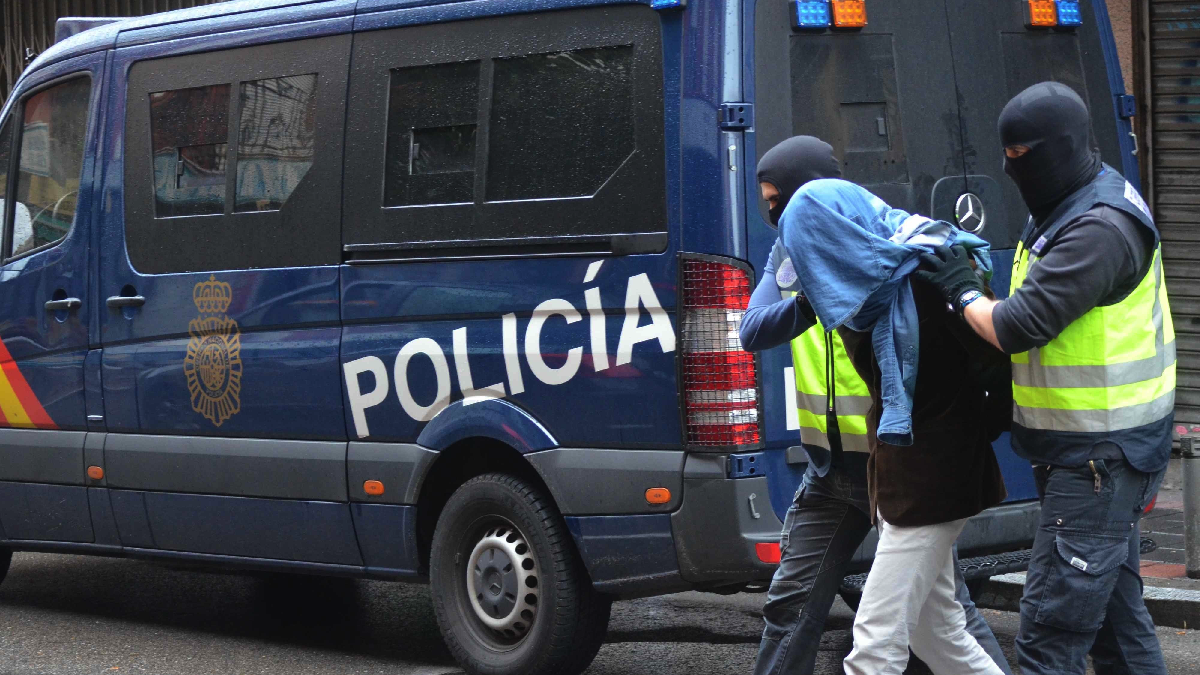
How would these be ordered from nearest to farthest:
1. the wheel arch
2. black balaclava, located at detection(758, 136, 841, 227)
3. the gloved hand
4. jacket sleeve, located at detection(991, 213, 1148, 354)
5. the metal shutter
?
jacket sleeve, located at detection(991, 213, 1148, 354)
the gloved hand
black balaclava, located at detection(758, 136, 841, 227)
the wheel arch
the metal shutter

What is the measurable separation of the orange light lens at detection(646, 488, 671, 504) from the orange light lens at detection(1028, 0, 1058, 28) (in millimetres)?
2032

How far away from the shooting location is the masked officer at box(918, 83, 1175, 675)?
3713 mm

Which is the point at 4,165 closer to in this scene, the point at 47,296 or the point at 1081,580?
the point at 47,296

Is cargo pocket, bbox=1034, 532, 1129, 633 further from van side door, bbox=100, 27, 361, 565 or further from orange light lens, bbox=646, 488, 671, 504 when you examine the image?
van side door, bbox=100, 27, 361, 565

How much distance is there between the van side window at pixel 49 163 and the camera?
22.8ft

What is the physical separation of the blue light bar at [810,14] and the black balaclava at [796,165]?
0.81 m

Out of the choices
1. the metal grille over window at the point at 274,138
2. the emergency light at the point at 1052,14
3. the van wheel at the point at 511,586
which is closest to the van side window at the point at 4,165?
the metal grille over window at the point at 274,138

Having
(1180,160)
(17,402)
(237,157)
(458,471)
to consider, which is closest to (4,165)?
(17,402)

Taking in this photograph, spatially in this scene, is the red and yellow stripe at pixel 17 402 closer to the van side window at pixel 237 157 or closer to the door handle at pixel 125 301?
the door handle at pixel 125 301

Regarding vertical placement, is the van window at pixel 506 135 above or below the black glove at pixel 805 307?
above

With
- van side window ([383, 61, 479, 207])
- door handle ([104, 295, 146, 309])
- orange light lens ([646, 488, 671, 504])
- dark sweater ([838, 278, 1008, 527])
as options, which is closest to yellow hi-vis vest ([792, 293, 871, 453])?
dark sweater ([838, 278, 1008, 527])

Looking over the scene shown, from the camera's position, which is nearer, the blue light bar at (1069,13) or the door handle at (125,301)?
the blue light bar at (1069,13)

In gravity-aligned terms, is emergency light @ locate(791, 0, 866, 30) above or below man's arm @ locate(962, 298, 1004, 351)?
above

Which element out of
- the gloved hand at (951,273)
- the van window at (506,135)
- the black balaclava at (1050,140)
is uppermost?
the van window at (506,135)
